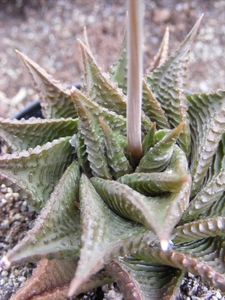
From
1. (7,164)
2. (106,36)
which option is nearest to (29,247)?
(7,164)

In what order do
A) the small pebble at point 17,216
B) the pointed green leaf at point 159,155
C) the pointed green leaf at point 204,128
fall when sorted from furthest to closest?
the small pebble at point 17,216 < the pointed green leaf at point 204,128 < the pointed green leaf at point 159,155

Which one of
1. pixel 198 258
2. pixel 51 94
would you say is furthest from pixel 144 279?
pixel 51 94

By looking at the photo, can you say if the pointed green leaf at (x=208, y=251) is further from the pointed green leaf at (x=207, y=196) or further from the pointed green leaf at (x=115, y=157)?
the pointed green leaf at (x=115, y=157)

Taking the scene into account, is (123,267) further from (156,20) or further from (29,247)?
(156,20)

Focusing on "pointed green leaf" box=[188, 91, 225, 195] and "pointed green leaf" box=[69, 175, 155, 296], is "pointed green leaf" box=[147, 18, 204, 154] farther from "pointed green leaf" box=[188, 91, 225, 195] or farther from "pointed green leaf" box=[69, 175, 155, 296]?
"pointed green leaf" box=[69, 175, 155, 296]

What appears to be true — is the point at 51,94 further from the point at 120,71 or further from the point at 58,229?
the point at 58,229

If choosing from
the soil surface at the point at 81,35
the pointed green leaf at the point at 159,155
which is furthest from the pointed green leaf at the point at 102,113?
the soil surface at the point at 81,35

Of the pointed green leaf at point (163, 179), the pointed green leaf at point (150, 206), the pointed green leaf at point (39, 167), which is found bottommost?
the pointed green leaf at point (150, 206)
